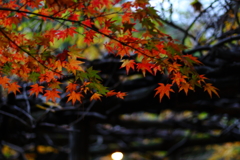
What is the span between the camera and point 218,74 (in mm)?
2764

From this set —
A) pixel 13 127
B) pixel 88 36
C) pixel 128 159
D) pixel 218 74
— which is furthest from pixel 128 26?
pixel 128 159

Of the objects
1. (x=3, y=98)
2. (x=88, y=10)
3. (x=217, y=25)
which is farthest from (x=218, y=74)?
(x=3, y=98)

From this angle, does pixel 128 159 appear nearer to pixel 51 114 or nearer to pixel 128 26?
pixel 51 114

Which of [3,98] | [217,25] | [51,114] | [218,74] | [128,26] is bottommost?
[128,26]

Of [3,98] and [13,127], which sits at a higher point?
[3,98]

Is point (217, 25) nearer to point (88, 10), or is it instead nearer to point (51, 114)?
point (88, 10)

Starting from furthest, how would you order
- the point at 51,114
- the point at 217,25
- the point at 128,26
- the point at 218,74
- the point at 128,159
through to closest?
the point at 128,159
the point at 51,114
the point at 217,25
the point at 218,74
the point at 128,26

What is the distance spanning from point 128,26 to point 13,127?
10.2 feet

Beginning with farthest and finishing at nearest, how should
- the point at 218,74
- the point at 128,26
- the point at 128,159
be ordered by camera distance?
the point at 128,159 → the point at 218,74 → the point at 128,26

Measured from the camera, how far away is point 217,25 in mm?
3504

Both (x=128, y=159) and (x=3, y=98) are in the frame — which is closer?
(x=3, y=98)

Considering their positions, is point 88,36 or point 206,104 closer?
point 88,36

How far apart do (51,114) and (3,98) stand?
731mm

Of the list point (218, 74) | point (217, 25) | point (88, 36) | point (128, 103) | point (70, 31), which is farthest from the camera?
point (217, 25)
